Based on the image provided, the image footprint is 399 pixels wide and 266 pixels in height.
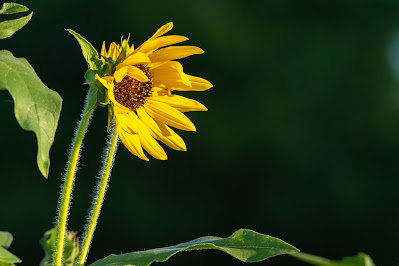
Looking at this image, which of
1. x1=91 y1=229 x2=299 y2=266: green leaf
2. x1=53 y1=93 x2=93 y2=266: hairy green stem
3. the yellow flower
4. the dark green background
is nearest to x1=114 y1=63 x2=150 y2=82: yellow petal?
the yellow flower

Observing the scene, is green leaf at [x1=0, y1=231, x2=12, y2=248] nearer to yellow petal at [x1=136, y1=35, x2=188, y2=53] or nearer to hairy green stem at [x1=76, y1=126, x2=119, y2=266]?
hairy green stem at [x1=76, y1=126, x2=119, y2=266]

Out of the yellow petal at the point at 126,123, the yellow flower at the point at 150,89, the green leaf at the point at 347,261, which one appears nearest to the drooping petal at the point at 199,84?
Answer: the yellow flower at the point at 150,89

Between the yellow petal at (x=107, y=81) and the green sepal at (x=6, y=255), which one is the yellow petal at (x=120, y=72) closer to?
the yellow petal at (x=107, y=81)

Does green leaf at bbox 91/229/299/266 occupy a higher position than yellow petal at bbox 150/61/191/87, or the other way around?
yellow petal at bbox 150/61/191/87

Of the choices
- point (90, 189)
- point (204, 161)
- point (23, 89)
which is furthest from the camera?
point (204, 161)

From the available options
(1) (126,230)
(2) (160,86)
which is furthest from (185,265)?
(2) (160,86)

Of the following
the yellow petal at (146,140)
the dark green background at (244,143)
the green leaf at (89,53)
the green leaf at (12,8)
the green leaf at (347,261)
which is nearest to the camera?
the green leaf at (347,261)

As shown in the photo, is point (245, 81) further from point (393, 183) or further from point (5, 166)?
point (5, 166)
